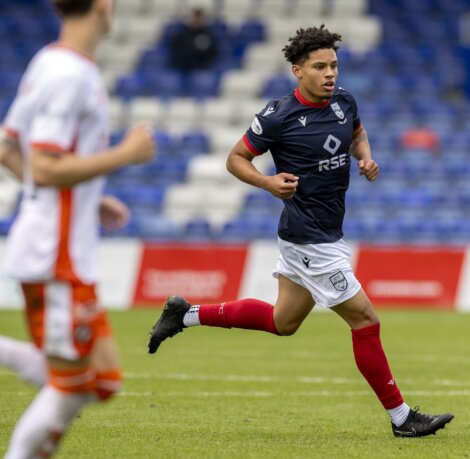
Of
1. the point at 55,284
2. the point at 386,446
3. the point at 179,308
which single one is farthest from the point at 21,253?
the point at 179,308

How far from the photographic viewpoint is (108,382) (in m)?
4.60

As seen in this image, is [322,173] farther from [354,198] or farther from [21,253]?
[354,198]

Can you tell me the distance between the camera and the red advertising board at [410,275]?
17.7 m

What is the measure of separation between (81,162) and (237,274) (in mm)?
13358

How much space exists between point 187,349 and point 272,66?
12571 mm

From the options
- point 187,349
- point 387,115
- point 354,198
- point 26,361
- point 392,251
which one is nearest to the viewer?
point 26,361

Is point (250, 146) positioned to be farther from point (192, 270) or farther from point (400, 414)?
point (192, 270)

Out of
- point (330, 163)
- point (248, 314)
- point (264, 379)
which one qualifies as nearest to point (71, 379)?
point (330, 163)

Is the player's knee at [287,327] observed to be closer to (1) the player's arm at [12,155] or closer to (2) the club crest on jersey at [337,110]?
(2) the club crest on jersey at [337,110]

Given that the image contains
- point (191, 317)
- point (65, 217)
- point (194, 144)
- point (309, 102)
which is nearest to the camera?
point (65, 217)

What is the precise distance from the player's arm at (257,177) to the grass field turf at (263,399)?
55.6 inches

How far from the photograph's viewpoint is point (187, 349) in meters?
12.9

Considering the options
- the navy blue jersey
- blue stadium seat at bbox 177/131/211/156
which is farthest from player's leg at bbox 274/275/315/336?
blue stadium seat at bbox 177/131/211/156

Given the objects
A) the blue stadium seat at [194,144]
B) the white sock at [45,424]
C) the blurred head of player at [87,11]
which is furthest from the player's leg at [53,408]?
the blue stadium seat at [194,144]
